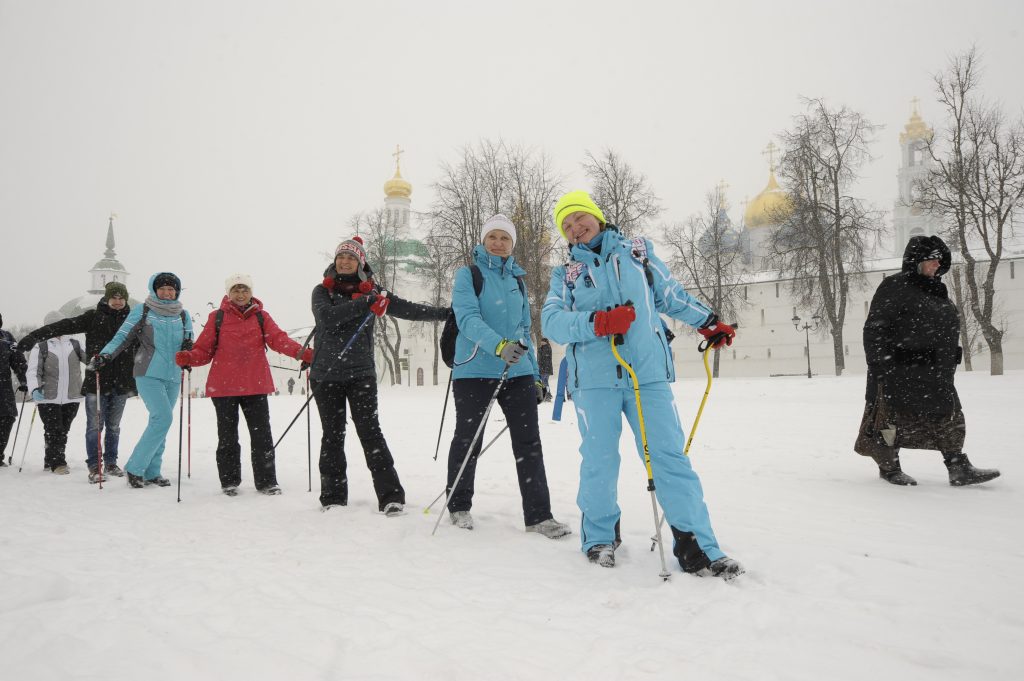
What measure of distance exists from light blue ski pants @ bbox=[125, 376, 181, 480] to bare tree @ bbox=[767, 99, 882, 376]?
21.8 meters

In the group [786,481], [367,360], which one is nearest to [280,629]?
[367,360]

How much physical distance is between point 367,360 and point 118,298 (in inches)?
155

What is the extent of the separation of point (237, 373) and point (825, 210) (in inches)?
901

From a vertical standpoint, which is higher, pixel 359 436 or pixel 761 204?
pixel 761 204

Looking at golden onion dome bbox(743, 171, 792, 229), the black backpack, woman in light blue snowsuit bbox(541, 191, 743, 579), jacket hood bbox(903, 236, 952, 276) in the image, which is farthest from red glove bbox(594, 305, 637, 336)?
golden onion dome bbox(743, 171, 792, 229)

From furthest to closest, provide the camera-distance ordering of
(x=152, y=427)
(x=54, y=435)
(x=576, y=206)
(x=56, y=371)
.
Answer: (x=56, y=371) < (x=54, y=435) < (x=152, y=427) < (x=576, y=206)

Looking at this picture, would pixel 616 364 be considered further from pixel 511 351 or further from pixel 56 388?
pixel 56 388

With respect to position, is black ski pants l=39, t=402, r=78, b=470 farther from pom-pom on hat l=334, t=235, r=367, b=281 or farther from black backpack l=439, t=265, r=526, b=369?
black backpack l=439, t=265, r=526, b=369

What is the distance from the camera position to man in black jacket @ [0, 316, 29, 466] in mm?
7121

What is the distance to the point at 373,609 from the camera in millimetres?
2510

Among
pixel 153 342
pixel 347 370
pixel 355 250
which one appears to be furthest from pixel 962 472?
pixel 153 342

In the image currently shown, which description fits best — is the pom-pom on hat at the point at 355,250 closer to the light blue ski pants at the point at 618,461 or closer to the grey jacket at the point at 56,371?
the light blue ski pants at the point at 618,461

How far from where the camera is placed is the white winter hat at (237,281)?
5441 millimetres

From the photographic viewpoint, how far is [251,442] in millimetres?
5176
